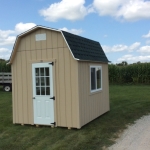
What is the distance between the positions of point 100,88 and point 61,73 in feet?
7.46

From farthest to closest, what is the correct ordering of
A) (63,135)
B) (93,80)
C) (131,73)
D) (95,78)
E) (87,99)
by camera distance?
(131,73)
(95,78)
(93,80)
(87,99)
(63,135)

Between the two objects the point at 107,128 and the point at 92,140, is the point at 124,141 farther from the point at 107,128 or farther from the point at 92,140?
the point at 107,128

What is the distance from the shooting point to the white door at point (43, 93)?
7000 millimetres

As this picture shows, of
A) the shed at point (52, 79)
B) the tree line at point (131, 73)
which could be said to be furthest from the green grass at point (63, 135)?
the tree line at point (131, 73)

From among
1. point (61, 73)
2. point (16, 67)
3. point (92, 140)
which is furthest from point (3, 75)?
point (92, 140)

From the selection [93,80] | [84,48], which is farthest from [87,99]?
[84,48]

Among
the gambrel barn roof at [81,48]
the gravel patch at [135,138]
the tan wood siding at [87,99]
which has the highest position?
the gambrel barn roof at [81,48]

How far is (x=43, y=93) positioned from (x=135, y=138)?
306 centimetres

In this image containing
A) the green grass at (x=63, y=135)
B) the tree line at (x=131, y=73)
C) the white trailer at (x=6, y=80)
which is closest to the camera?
the green grass at (x=63, y=135)

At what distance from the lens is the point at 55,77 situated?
6.93 meters

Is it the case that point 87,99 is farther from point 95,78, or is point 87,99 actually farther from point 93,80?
point 95,78

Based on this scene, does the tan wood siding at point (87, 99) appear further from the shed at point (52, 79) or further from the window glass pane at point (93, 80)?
the window glass pane at point (93, 80)

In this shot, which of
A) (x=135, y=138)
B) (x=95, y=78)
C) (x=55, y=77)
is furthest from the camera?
(x=95, y=78)

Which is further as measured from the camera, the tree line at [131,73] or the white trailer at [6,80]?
the tree line at [131,73]
